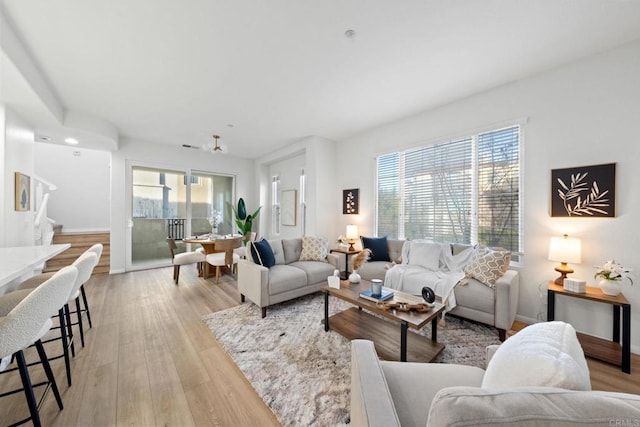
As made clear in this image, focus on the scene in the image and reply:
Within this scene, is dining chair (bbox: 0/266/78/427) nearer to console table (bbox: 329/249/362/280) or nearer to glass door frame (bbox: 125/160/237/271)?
console table (bbox: 329/249/362/280)

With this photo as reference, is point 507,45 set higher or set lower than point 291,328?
higher

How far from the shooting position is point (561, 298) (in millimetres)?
2387

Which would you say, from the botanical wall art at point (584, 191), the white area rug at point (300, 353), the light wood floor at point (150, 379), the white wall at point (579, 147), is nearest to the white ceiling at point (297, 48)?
the white wall at point (579, 147)

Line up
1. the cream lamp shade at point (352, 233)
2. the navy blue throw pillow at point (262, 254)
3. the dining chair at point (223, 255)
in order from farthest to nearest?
the cream lamp shade at point (352, 233) < the dining chair at point (223, 255) < the navy blue throw pillow at point (262, 254)

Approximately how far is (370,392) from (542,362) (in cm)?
55

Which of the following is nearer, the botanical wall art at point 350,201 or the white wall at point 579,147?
the white wall at point 579,147

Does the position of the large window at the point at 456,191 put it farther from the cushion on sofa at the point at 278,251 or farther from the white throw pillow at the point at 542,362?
the white throw pillow at the point at 542,362

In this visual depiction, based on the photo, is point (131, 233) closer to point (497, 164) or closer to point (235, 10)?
point (235, 10)

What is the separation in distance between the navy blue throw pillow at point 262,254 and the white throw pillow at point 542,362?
2.47 m

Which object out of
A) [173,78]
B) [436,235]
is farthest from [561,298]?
[173,78]

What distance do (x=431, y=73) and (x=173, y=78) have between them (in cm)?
292

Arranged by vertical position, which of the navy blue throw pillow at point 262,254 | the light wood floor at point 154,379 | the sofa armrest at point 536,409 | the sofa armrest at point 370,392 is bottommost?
the light wood floor at point 154,379

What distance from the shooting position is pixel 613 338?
2104mm

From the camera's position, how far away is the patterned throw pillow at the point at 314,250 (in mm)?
3500
